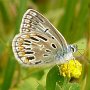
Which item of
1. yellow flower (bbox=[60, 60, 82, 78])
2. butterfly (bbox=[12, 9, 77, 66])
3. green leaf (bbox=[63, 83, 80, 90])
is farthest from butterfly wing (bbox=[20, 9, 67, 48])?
green leaf (bbox=[63, 83, 80, 90])

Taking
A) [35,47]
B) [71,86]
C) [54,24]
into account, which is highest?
[54,24]

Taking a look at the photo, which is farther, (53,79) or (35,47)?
(35,47)

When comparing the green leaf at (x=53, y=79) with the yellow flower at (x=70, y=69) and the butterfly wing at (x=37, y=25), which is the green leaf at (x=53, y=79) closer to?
the yellow flower at (x=70, y=69)

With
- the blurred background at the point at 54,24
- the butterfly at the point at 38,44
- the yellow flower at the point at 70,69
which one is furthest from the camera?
the blurred background at the point at 54,24

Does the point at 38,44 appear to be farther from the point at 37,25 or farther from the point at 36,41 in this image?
the point at 37,25

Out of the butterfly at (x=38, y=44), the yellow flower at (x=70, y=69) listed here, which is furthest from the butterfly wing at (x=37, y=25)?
the yellow flower at (x=70, y=69)

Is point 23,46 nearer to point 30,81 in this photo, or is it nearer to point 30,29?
point 30,29

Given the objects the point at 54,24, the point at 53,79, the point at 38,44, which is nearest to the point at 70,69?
the point at 53,79
